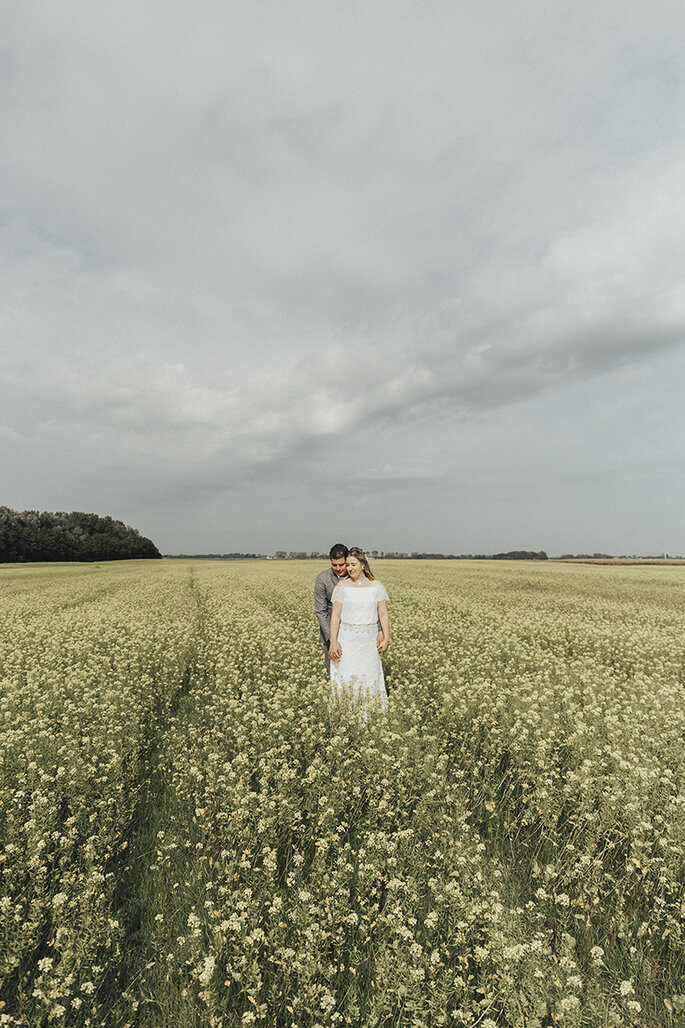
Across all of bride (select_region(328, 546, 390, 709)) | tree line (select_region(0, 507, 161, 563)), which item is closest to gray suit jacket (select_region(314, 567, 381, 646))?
bride (select_region(328, 546, 390, 709))

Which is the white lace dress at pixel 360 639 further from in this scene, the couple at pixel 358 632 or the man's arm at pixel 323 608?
the man's arm at pixel 323 608

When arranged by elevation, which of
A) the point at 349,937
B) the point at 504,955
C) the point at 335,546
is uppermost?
the point at 335,546

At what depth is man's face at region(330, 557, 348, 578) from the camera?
23.5 ft

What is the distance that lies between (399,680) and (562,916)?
4.84 metres

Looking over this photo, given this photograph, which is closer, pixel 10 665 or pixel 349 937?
pixel 349 937

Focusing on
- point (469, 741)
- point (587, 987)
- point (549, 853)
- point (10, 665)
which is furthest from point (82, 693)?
point (587, 987)

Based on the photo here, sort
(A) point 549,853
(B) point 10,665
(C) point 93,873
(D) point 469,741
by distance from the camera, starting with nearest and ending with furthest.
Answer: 1. (C) point 93,873
2. (A) point 549,853
3. (D) point 469,741
4. (B) point 10,665

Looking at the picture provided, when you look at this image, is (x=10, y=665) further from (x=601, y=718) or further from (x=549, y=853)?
(x=601, y=718)

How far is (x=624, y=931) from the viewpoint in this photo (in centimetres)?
296

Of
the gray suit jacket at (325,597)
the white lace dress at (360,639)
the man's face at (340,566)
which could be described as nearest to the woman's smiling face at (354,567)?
the white lace dress at (360,639)

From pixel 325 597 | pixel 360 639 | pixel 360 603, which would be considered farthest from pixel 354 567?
pixel 325 597

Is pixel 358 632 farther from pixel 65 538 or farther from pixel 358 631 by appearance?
pixel 65 538

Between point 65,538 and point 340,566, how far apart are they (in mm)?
87365

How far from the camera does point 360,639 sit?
650 cm
